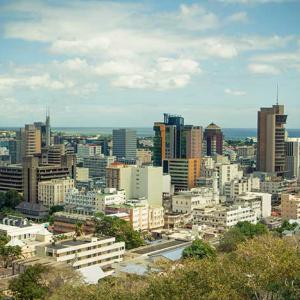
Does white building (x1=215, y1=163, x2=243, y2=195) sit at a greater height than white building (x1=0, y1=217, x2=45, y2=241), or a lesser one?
greater

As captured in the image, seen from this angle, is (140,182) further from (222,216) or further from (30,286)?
(30,286)

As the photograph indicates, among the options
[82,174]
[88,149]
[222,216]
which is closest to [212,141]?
[88,149]

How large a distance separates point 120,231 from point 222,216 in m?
6.24

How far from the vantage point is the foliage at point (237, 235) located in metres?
Answer: 20.6

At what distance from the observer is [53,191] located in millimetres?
34188

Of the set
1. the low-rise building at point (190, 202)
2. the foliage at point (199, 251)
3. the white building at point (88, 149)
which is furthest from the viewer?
the white building at point (88, 149)

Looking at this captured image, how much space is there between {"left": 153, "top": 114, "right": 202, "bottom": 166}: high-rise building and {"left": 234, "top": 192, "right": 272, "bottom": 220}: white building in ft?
36.6

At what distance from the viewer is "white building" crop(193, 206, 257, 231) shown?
27141 millimetres

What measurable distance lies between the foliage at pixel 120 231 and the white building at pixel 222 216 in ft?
17.7

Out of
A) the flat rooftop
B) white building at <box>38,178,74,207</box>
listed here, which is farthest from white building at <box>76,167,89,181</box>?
the flat rooftop

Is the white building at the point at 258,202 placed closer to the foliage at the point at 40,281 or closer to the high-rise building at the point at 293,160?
the foliage at the point at 40,281

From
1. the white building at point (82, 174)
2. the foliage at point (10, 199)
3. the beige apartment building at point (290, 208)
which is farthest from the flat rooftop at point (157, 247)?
the white building at point (82, 174)

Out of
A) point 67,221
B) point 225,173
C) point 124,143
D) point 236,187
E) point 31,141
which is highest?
point 31,141

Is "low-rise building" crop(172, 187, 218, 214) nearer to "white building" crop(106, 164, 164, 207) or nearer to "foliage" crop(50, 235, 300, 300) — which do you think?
"white building" crop(106, 164, 164, 207)
